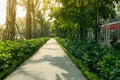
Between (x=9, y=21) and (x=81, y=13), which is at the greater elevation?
(x=81, y=13)

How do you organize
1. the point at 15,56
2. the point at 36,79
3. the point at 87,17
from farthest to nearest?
the point at 87,17 < the point at 15,56 < the point at 36,79

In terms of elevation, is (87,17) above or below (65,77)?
above

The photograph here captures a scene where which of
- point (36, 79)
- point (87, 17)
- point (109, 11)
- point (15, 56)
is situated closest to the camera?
point (36, 79)

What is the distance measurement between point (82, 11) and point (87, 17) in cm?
87

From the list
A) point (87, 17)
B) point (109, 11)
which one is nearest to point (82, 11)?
point (87, 17)

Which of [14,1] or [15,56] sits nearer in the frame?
[15,56]

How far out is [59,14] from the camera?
23.2 meters

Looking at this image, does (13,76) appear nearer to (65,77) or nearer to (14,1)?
(65,77)

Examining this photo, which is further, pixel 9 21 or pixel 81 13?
pixel 81 13

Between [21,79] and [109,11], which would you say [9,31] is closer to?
[109,11]

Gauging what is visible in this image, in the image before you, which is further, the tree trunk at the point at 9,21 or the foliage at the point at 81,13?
the foliage at the point at 81,13

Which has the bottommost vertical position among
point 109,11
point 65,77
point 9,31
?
point 65,77

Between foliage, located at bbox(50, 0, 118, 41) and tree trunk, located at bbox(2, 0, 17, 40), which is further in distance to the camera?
foliage, located at bbox(50, 0, 118, 41)

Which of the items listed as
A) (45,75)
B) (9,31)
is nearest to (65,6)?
(9,31)
